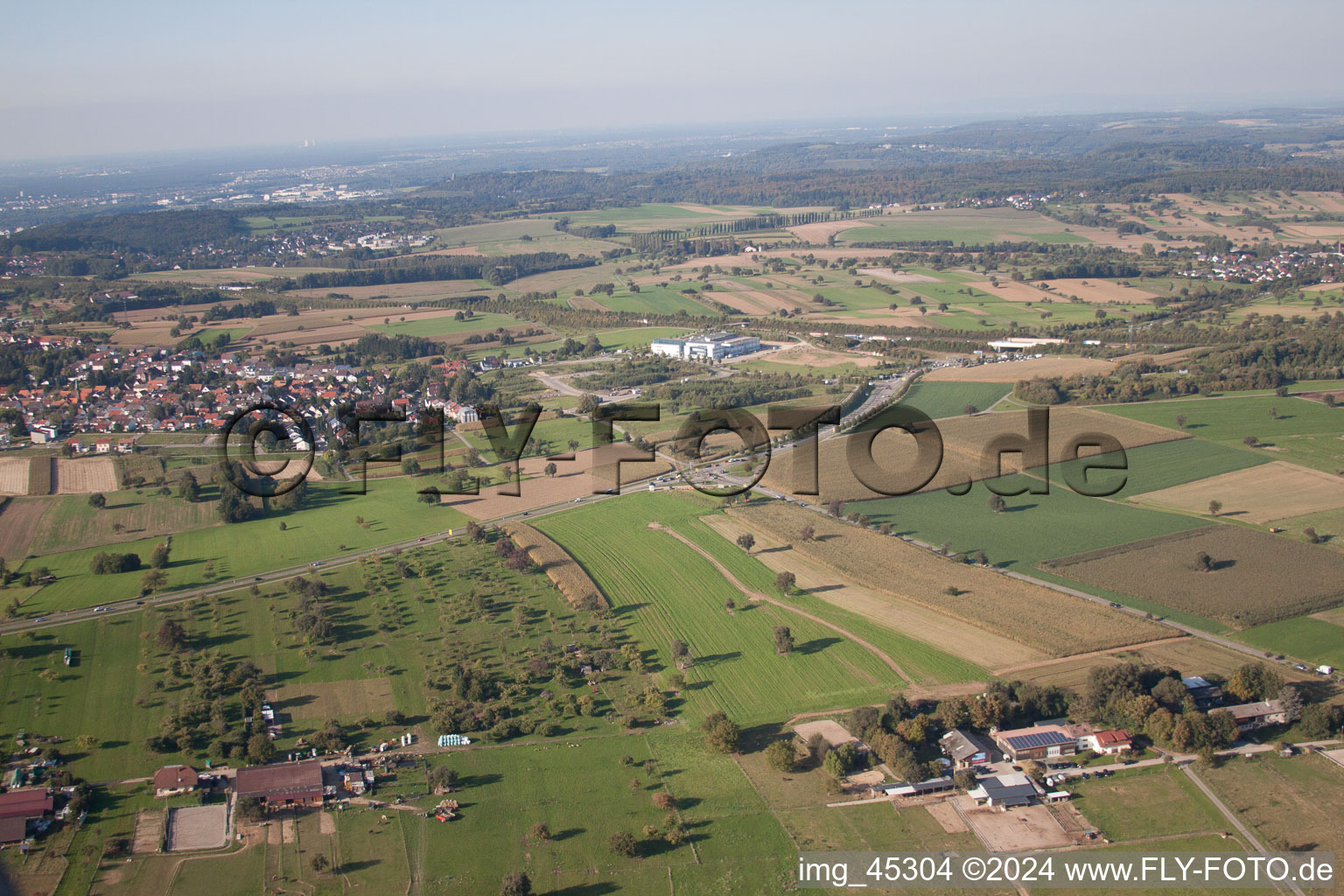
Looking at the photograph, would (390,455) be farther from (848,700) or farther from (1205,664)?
(1205,664)

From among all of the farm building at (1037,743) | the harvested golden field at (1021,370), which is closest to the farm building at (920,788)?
the farm building at (1037,743)

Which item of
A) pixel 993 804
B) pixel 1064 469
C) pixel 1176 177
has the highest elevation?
pixel 1176 177

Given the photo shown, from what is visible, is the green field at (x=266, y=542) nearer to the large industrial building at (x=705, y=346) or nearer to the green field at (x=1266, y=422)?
the large industrial building at (x=705, y=346)

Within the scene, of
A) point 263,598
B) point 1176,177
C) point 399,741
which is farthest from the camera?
point 1176,177

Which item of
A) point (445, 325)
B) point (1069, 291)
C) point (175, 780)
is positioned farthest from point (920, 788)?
point (1069, 291)

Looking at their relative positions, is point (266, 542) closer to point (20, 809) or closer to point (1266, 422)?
point (20, 809)

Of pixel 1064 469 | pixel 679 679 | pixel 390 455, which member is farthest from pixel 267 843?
pixel 1064 469
